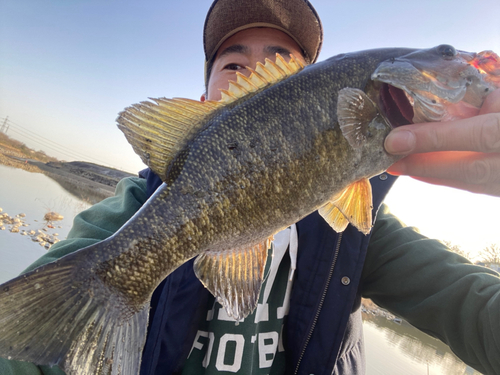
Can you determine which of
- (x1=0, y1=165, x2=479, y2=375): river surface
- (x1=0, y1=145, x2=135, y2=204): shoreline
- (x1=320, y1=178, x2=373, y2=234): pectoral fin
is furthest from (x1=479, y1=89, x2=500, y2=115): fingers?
(x1=0, y1=145, x2=135, y2=204): shoreline

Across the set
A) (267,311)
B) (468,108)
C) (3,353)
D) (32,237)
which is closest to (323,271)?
(267,311)

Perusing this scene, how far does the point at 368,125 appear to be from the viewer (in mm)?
1466

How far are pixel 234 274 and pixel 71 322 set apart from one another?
756mm

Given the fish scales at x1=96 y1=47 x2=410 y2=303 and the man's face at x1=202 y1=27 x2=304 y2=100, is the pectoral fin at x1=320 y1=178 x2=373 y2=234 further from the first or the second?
the man's face at x1=202 y1=27 x2=304 y2=100

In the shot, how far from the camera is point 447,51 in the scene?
1.57 metres

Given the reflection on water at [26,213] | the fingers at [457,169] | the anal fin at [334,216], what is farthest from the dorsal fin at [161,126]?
the reflection on water at [26,213]

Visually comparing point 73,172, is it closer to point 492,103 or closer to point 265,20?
point 265,20

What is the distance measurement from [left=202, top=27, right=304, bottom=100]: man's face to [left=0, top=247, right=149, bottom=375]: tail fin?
2.19 m

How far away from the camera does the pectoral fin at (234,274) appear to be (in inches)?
55.9

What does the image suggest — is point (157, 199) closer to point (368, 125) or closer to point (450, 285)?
point (368, 125)

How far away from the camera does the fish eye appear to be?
1.56 metres

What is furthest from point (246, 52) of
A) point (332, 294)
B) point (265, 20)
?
point (332, 294)

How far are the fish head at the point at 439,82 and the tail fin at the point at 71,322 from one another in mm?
1730

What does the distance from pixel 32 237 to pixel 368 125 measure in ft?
32.8
